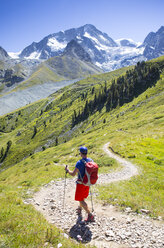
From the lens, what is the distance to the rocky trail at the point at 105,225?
7.51 meters

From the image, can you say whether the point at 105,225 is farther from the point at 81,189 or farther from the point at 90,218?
the point at 81,189

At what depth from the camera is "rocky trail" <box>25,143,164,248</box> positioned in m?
7.51

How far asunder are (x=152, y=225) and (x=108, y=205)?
3.02m

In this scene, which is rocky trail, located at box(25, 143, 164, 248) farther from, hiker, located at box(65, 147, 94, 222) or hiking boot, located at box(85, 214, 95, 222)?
hiker, located at box(65, 147, 94, 222)

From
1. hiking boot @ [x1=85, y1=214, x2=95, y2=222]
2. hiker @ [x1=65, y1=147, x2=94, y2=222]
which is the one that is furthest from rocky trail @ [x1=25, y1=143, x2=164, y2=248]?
hiker @ [x1=65, y1=147, x2=94, y2=222]

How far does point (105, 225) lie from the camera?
343 inches

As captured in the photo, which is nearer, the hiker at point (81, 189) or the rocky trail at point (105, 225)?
the rocky trail at point (105, 225)

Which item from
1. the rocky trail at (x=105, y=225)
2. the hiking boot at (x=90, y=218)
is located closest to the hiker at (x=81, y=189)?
the hiking boot at (x=90, y=218)

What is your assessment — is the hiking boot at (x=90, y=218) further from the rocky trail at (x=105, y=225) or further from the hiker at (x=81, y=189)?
the rocky trail at (x=105, y=225)

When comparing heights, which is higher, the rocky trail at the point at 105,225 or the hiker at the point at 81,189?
the hiker at the point at 81,189

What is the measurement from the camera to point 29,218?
26.0ft

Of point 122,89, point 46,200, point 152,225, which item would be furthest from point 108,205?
point 122,89

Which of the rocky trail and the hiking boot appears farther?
the hiking boot

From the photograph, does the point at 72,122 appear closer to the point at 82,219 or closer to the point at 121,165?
the point at 121,165
